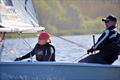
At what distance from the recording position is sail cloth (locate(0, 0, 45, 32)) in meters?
11.4

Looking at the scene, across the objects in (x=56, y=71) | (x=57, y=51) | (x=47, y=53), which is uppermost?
(x=47, y=53)

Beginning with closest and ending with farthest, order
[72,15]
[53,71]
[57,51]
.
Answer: [53,71], [57,51], [72,15]

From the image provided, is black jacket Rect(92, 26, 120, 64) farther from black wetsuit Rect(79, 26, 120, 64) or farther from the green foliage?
the green foliage

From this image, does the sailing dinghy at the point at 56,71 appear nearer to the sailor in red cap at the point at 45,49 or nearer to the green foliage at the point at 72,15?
the sailor in red cap at the point at 45,49

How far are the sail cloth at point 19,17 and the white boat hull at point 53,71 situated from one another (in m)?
1.52

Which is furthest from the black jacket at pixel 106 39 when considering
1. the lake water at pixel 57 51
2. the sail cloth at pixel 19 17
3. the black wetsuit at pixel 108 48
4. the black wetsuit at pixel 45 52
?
the sail cloth at pixel 19 17

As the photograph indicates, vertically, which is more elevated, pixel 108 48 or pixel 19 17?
pixel 19 17

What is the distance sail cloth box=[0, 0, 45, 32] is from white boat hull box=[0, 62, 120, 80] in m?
1.52

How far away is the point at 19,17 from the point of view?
11953 mm

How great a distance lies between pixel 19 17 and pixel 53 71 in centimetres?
268

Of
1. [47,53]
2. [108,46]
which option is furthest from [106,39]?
[47,53]

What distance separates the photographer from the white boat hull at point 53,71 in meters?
9.55

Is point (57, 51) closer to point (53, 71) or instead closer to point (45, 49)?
point (45, 49)

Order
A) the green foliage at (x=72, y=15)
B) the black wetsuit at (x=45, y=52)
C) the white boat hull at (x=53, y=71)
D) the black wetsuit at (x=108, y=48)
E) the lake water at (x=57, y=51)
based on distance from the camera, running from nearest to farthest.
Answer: the white boat hull at (x=53, y=71) < the black wetsuit at (x=108, y=48) < the black wetsuit at (x=45, y=52) < the lake water at (x=57, y=51) < the green foliage at (x=72, y=15)
